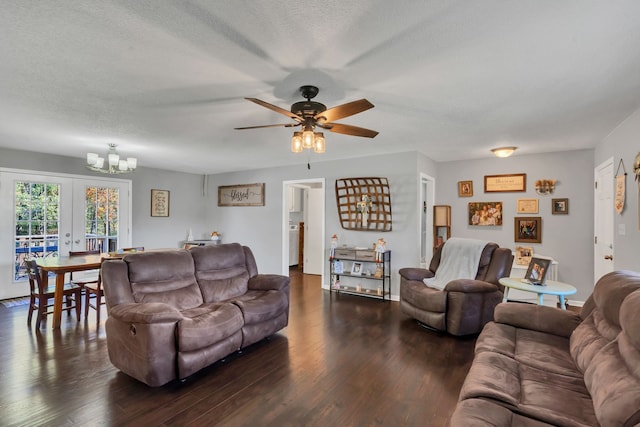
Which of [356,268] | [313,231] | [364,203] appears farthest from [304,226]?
[364,203]

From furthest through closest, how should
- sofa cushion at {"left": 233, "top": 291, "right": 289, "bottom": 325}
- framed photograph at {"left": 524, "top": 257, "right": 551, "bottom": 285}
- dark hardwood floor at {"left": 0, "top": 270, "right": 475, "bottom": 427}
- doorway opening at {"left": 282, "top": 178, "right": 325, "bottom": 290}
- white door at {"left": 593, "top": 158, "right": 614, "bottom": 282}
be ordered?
doorway opening at {"left": 282, "top": 178, "right": 325, "bottom": 290} → white door at {"left": 593, "top": 158, "right": 614, "bottom": 282} → framed photograph at {"left": 524, "top": 257, "right": 551, "bottom": 285} → sofa cushion at {"left": 233, "top": 291, "right": 289, "bottom": 325} → dark hardwood floor at {"left": 0, "top": 270, "right": 475, "bottom": 427}

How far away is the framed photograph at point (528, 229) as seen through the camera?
15.9ft

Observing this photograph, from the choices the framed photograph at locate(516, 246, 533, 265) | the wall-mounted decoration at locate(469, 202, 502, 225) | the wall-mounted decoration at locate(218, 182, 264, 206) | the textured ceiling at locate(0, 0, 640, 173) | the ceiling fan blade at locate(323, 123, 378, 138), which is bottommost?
the framed photograph at locate(516, 246, 533, 265)

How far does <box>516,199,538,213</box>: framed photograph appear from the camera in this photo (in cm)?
486

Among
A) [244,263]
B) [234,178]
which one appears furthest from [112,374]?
[234,178]

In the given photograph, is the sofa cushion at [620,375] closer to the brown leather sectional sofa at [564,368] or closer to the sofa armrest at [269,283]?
the brown leather sectional sofa at [564,368]

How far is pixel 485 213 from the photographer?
5.24 m

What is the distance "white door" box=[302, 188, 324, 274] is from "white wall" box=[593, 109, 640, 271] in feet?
15.6

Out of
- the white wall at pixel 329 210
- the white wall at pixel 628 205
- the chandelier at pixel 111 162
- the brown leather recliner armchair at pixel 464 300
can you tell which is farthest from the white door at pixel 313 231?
the white wall at pixel 628 205

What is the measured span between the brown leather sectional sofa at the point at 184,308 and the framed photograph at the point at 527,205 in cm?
399

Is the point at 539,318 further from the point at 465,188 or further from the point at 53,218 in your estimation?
the point at 53,218

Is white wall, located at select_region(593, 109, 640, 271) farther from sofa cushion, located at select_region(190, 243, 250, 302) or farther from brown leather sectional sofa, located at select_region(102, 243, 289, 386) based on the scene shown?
sofa cushion, located at select_region(190, 243, 250, 302)

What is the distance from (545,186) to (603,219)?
2.97 ft

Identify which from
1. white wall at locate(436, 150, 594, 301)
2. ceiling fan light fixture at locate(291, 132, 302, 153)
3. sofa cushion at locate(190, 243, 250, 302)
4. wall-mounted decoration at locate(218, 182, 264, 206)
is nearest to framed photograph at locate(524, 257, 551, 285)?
white wall at locate(436, 150, 594, 301)
